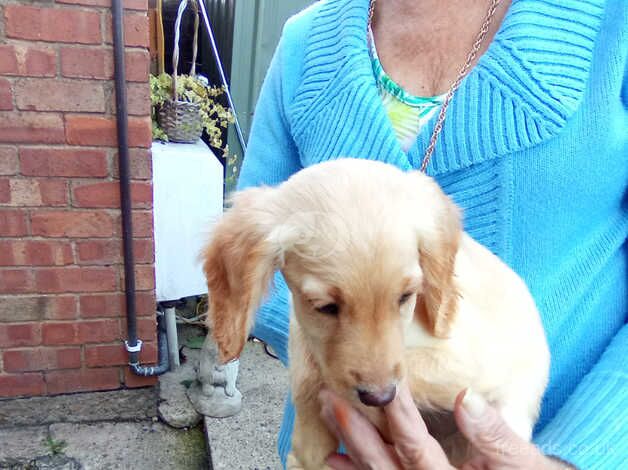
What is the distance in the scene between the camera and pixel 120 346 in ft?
8.58

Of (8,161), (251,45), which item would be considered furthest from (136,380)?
(251,45)

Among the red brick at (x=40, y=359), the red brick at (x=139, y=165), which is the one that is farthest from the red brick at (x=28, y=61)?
the red brick at (x=40, y=359)

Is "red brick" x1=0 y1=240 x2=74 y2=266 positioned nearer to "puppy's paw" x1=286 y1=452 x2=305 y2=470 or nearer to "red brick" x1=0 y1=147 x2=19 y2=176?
"red brick" x1=0 y1=147 x2=19 y2=176

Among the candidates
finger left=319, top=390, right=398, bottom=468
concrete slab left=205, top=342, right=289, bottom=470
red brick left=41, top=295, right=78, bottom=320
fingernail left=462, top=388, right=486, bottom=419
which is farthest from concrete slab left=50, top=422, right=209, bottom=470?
fingernail left=462, top=388, right=486, bottom=419

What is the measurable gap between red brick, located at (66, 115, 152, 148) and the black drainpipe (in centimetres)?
4

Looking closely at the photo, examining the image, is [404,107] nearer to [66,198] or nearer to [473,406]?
[473,406]

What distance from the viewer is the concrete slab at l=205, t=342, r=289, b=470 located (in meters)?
2.45

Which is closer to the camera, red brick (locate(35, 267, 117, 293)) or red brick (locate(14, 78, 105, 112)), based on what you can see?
red brick (locate(14, 78, 105, 112))

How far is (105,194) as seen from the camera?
2336 millimetres

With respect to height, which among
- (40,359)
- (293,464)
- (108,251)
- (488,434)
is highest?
(488,434)

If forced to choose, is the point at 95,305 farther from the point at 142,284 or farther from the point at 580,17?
the point at 580,17

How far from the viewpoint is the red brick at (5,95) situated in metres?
2.10

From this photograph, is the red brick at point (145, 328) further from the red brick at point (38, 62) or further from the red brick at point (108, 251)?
the red brick at point (38, 62)

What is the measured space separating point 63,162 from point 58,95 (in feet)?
0.84
